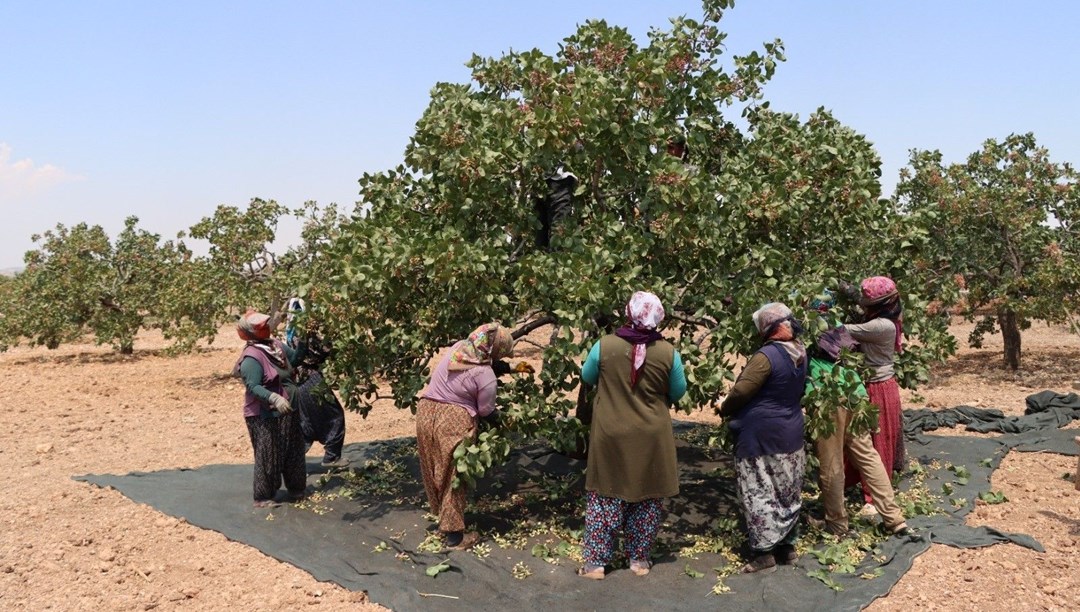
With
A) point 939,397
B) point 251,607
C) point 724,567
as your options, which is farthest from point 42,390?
point 939,397

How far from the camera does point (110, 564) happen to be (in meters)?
5.02

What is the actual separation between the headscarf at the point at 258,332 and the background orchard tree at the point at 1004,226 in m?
9.02

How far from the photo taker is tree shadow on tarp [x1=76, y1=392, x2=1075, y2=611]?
4.36 m

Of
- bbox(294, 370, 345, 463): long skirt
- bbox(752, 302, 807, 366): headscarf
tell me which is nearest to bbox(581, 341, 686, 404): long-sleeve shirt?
bbox(752, 302, 807, 366): headscarf

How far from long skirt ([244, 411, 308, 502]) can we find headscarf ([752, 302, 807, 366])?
3.51 metres

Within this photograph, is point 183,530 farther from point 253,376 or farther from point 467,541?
point 467,541

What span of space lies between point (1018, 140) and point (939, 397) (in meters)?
4.59

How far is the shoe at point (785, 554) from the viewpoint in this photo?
15.3ft

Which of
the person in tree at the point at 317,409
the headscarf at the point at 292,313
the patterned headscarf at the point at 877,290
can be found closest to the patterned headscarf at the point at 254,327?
the headscarf at the point at 292,313

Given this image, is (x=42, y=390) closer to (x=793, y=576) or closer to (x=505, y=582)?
(x=505, y=582)

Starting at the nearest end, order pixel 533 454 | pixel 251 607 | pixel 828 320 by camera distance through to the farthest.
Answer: pixel 251 607 < pixel 828 320 < pixel 533 454

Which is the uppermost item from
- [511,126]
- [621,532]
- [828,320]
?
[511,126]

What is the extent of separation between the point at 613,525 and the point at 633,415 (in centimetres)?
66

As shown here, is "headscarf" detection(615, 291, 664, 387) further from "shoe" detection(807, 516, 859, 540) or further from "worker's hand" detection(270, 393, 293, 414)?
"worker's hand" detection(270, 393, 293, 414)
